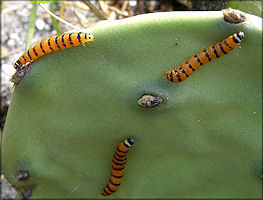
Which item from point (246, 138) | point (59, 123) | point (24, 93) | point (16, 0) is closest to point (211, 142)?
point (246, 138)

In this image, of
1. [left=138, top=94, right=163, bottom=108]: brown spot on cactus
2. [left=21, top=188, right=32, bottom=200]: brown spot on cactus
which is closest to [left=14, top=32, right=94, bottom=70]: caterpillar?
[left=138, top=94, right=163, bottom=108]: brown spot on cactus

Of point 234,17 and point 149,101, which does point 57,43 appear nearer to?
point 149,101

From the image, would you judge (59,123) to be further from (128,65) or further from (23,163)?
(128,65)

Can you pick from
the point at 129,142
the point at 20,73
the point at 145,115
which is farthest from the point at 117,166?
the point at 20,73

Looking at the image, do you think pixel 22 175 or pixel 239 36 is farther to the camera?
pixel 22 175

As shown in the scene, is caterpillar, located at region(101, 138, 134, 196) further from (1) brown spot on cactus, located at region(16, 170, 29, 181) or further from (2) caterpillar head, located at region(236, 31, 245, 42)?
(2) caterpillar head, located at region(236, 31, 245, 42)
